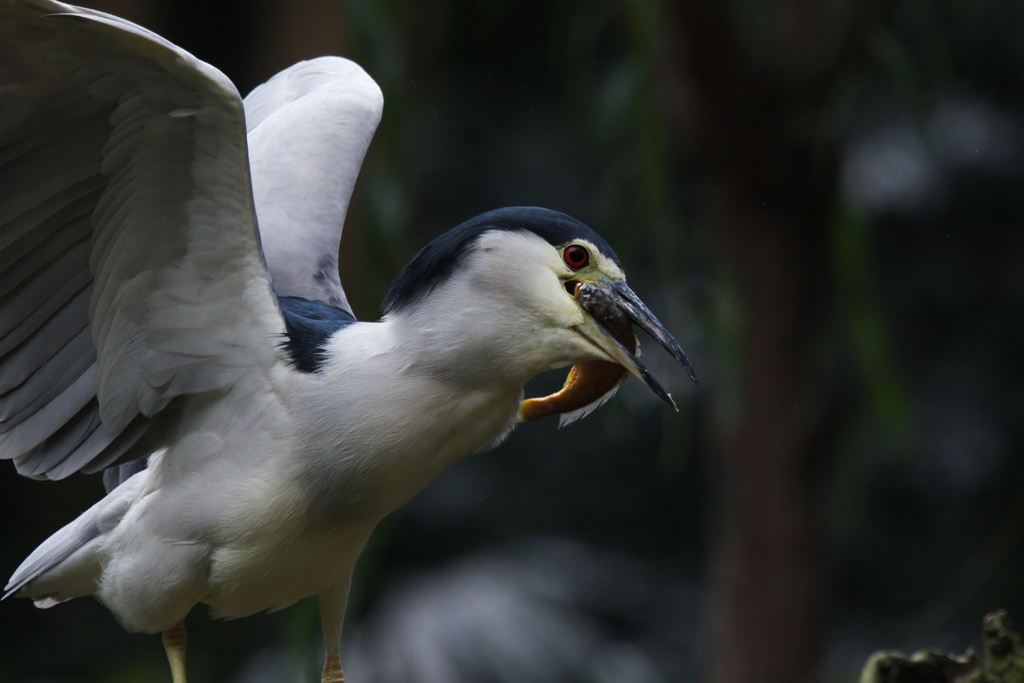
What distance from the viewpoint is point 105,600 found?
2.08 meters

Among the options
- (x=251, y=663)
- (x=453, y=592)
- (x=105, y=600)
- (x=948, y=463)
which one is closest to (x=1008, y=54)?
(x=948, y=463)

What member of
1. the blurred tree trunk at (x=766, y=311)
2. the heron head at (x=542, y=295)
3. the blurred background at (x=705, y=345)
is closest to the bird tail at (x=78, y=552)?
the heron head at (x=542, y=295)

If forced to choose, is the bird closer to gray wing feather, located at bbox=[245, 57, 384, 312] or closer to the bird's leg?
the bird's leg

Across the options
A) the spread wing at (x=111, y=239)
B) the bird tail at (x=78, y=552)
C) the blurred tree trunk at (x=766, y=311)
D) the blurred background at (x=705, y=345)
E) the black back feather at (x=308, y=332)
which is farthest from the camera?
the blurred tree trunk at (x=766, y=311)

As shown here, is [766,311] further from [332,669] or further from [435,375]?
[435,375]

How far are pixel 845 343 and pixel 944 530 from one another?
1620mm

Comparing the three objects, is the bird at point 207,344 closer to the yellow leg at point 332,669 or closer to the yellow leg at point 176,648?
the yellow leg at point 176,648

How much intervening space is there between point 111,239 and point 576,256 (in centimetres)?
71

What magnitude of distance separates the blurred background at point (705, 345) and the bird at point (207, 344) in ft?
3.74

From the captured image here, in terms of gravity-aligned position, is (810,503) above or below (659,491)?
above

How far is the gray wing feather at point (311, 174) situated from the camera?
7.77 ft

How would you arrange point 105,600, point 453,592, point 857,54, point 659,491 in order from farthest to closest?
point 659,491 → point 453,592 → point 857,54 → point 105,600

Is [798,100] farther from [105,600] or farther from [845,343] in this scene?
[105,600]

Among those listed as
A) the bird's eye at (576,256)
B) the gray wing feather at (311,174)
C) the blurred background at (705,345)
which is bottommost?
the blurred background at (705,345)
